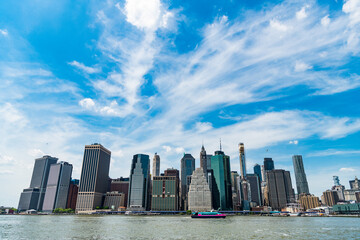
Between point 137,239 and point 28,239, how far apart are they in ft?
109

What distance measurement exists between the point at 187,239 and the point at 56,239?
3974cm

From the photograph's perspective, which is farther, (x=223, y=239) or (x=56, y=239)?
(x=223, y=239)

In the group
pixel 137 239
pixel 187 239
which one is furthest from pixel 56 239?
pixel 187 239

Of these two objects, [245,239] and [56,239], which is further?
[245,239]

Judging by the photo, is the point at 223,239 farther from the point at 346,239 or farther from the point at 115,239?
the point at 346,239

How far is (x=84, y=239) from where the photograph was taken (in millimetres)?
74250

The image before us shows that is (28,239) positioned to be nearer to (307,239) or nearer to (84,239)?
(84,239)

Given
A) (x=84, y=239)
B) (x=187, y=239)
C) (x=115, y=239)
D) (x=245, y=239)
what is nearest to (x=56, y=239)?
(x=84, y=239)

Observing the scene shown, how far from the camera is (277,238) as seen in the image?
81.0 meters

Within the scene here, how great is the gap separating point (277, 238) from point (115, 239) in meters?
52.8

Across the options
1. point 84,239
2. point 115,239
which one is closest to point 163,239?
point 115,239

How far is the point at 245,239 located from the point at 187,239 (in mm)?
18618

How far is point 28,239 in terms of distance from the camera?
2953 inches

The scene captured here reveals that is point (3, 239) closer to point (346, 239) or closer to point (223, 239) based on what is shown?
point (223, 239)
